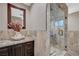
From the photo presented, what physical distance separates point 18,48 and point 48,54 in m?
0.49

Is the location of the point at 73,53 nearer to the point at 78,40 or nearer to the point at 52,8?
the point at 78,40

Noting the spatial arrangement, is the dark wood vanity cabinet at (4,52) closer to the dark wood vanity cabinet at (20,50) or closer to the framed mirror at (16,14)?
the dark wood vanity cabinet at (20,50)

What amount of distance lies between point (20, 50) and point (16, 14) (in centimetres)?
59

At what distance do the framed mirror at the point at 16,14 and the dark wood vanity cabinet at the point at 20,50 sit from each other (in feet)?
0.99

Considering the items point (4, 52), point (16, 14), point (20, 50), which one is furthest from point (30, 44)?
point (16, 14)

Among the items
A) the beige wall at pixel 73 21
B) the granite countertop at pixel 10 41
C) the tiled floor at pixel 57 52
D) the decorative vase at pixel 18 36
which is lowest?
the tiled floor at pixel 57 52

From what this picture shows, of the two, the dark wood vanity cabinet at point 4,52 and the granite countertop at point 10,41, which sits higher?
the granite countertop at point 10,41

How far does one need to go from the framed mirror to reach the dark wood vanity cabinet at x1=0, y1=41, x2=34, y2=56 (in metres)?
0.30

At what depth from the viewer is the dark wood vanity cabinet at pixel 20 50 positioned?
1.76m

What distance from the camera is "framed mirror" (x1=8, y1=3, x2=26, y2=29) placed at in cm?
196

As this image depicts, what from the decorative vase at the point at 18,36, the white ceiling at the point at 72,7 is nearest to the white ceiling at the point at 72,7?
the white ceiling at the point at 72,7

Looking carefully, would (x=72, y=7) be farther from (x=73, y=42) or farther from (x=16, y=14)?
(x=16, y=14)

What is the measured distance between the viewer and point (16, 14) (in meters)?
2.00

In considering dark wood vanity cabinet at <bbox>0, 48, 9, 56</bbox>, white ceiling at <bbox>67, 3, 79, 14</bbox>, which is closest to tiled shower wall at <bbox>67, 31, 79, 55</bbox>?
white ceiling at <bbox>67, 3, 79, 14</bbox>
